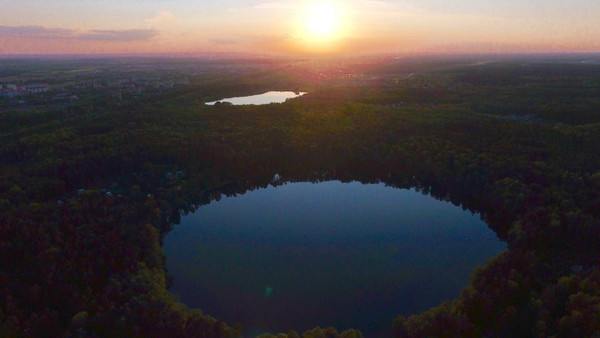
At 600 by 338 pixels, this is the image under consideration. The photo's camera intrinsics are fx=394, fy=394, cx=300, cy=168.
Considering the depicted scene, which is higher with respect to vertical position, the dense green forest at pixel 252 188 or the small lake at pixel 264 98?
the small lake at pixel 264 98

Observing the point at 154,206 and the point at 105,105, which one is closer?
the point at 154,206

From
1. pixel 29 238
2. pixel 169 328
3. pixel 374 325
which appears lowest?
pixel 374 325

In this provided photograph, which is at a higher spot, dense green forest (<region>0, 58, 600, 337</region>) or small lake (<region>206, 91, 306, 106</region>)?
small lake (<region>206, 91, 306, 106</region>)

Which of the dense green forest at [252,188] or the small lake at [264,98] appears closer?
the dense green forest at [252,188]

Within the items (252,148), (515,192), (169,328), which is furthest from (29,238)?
(515,192)

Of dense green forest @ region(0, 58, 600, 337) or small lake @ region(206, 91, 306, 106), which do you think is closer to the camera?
dense green forest @ region(0, 58, 600, 337)

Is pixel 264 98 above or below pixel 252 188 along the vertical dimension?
above

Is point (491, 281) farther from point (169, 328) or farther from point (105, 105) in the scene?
point (105, 105)

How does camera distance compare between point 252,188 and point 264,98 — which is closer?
point 252,188
